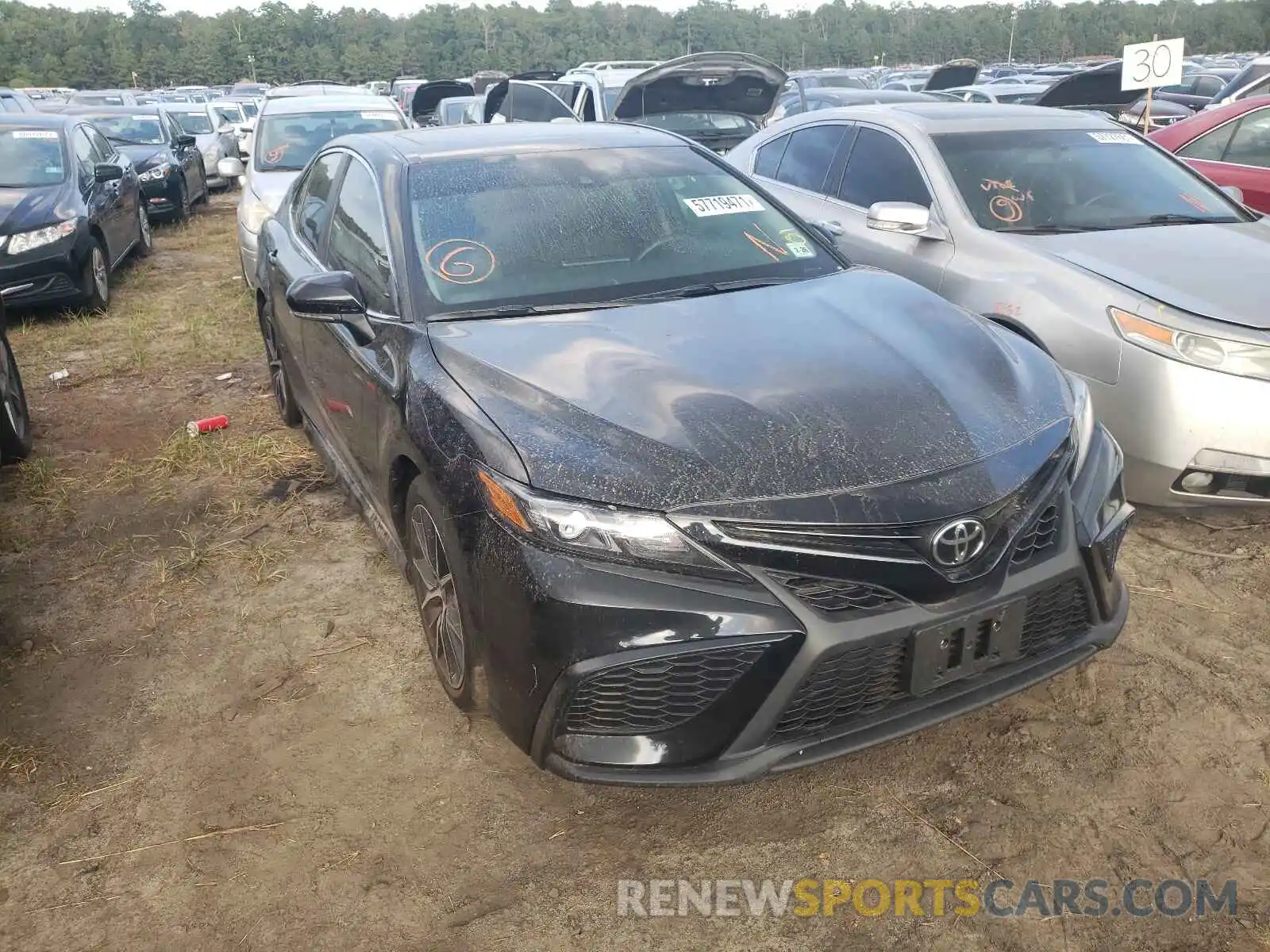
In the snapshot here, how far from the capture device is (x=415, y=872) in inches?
92.7

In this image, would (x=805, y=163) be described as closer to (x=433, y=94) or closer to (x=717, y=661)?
(x=717, y=661)

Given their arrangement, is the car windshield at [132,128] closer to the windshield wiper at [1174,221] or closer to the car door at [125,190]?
the car door at [125,190]

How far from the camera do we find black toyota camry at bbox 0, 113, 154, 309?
7.23 metres

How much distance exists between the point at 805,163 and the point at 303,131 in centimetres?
488

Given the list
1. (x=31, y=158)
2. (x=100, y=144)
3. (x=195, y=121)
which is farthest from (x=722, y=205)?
(x=195, y=121)

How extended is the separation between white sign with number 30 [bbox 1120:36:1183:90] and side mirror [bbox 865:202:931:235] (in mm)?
4553

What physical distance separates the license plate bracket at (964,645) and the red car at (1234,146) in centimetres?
481

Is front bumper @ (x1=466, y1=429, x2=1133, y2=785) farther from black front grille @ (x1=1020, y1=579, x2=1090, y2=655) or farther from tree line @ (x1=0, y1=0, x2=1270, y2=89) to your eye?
tree line @ (x1=0, y1=0, x2=1270, y2=89)

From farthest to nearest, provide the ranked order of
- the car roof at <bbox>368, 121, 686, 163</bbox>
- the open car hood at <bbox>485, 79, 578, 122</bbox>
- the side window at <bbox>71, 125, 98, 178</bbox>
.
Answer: the open car hood at <bbox>485, 79, 578, 122</bbox>
the side window at <bbox>71, 125, 98, 178</bbox>
the car roof at <bbox>368, 121, 686, 163</bbox>

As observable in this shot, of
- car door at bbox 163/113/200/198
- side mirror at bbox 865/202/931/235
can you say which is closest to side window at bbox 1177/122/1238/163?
side mirror at bbox 865/202/931/235

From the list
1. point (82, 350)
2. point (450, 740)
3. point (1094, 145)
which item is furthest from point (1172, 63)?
point (82, 350)

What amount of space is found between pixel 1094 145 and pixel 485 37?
82.0 meters

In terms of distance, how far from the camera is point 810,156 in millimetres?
5711

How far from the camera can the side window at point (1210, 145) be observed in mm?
6250
